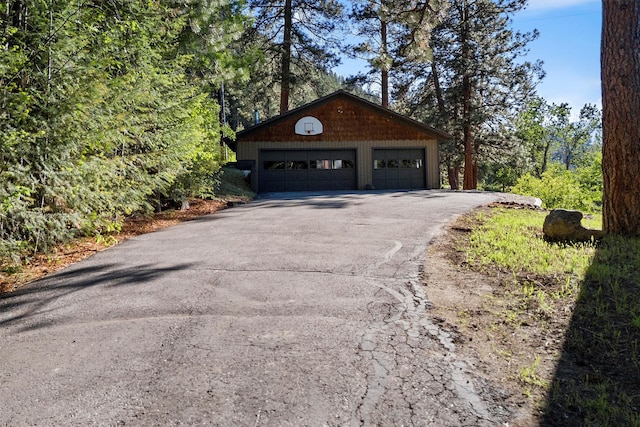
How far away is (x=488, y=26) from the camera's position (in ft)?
77.8

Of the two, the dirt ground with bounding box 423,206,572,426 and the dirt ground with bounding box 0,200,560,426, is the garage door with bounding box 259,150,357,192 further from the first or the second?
the dirt ground with bounding box 423,206,572,426

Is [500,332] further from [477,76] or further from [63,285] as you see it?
[477,76]

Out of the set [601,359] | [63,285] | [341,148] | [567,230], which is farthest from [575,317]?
[341,148]

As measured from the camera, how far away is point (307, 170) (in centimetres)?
1956

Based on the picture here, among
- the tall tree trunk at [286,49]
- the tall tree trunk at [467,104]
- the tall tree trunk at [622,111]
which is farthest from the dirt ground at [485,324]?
the tall tree trunk at [467,104]

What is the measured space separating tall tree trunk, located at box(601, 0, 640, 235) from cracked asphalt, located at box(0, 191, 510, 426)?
10.8ft

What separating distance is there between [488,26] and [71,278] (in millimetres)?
25601

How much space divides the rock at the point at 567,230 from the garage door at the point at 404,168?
548 inches

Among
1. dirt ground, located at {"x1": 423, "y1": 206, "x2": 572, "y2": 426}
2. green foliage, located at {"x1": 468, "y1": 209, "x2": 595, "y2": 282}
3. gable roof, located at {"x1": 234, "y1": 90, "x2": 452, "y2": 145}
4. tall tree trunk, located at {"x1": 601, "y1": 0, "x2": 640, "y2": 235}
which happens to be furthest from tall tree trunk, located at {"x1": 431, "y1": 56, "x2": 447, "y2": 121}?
dirt ground, located at {"x1": 423, "y1": 206, "x2": 572, "y2": 426}

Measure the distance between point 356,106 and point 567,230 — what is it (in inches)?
587

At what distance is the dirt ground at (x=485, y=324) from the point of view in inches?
96.5

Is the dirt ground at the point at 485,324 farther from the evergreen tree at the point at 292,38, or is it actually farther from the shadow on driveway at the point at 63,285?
the evergreen tree at the point at 292,38

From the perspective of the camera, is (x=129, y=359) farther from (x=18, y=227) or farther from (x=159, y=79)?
(x=159, y=79)

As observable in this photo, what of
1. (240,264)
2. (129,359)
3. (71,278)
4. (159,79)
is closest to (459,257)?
(240,264)
